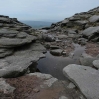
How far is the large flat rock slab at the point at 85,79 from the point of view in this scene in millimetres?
6551

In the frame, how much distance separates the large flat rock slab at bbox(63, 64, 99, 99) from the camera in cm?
655

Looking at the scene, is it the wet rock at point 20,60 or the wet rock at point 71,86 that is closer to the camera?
the wet rock at point 71,86

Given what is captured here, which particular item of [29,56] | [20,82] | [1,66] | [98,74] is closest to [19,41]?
[29,56]

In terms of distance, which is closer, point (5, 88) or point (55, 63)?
point (5, 88)

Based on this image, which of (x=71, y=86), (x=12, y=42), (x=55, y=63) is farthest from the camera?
(x=12, y=42)

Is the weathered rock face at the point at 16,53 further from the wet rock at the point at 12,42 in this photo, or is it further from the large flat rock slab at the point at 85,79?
the large flat rock slab at the point at 85,79

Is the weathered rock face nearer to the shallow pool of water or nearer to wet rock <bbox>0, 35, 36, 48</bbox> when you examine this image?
wet rock <bbox>0, 35, 36, 48</bbox>

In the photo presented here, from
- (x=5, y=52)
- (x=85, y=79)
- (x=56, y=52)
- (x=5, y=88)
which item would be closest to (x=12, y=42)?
(x=5, y=52)

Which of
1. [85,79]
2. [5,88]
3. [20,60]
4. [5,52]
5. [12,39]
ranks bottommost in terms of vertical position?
[5,88]

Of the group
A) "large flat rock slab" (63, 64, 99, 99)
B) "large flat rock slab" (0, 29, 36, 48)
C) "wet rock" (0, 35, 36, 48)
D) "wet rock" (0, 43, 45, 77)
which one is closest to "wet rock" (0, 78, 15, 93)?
"wet rock" (0, 43, 45, 77)

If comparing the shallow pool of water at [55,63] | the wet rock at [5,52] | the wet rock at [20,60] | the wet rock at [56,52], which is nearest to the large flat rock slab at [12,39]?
the wet rock at [5,52]

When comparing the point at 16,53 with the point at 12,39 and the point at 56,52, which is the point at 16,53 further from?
the point at 56,52

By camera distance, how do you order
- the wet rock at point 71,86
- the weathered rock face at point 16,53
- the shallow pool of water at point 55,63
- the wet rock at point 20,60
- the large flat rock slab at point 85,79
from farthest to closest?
the shallow pool of water at point 55,63
the weathered rock face at point 16,53
the wet rock at point 20,60
the wet rock at point 71,86
the large flat rock slab at point 85,79

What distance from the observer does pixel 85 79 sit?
7.68 metres
